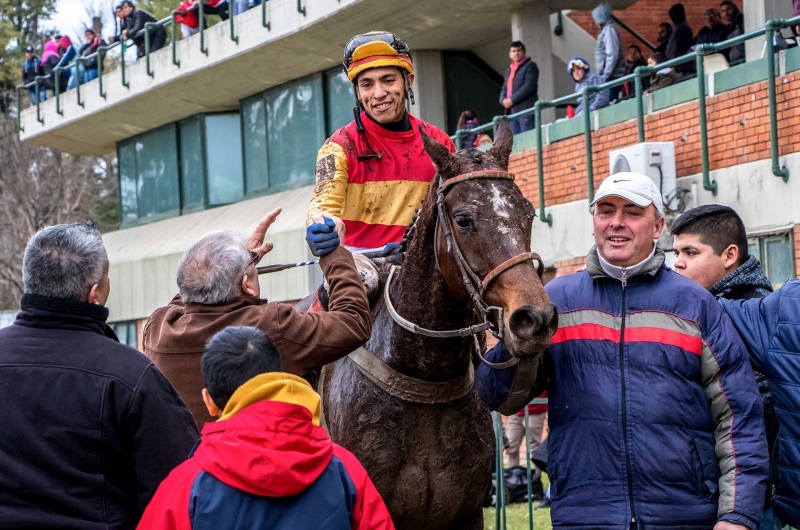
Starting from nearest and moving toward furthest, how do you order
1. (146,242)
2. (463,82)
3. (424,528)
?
(424,528) → (463,82) → (146,242)

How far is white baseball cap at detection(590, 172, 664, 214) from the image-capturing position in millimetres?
4353

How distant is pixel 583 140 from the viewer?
14.9 m

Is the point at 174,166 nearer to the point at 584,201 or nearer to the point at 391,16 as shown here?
the point at 391,16

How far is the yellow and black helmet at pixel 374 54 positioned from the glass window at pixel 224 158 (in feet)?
63.2

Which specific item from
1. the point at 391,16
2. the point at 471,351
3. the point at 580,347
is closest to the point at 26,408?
the point at 580,347

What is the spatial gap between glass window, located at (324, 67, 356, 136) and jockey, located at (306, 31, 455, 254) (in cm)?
1545

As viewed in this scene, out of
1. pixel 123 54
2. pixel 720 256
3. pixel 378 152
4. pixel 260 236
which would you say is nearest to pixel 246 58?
pixel 123 54

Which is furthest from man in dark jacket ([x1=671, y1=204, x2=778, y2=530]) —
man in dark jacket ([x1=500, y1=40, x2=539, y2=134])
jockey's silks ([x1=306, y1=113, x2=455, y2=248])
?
man in dark jacket ([x1=500, y1=40, x2=539, y2=134])

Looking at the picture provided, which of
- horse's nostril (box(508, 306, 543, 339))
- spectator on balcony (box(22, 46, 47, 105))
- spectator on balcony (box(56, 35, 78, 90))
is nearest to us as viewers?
horse's nostril (box(508, 306, 543, 339))

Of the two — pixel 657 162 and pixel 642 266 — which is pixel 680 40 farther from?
pixel 642 266

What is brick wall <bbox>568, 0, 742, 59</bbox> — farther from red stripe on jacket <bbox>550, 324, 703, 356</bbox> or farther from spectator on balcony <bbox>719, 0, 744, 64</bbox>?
red stripe on jacket <bbox>550, 324, 703, 356</bbox>

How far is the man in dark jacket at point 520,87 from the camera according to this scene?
16.2 meters

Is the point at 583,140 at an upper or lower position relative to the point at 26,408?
upper

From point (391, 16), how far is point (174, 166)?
9.58 m
